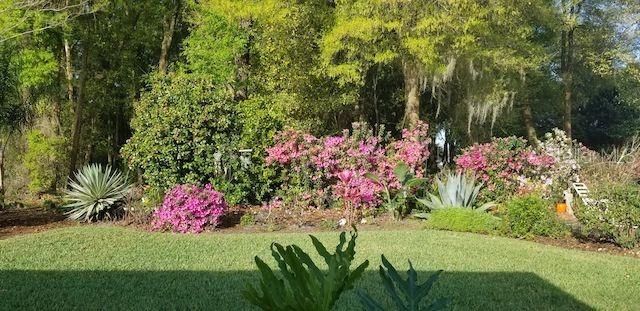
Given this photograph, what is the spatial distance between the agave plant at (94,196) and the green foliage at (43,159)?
797 centimetres

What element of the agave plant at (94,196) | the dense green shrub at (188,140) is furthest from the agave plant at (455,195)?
the agave plant at (94,196)

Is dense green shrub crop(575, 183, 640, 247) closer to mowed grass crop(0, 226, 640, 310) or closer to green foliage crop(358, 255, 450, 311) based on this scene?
mowed grass crop(0, 226, 640, 310)

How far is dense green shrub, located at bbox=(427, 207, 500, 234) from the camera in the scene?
34.3 ft

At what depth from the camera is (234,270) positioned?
6.66 m

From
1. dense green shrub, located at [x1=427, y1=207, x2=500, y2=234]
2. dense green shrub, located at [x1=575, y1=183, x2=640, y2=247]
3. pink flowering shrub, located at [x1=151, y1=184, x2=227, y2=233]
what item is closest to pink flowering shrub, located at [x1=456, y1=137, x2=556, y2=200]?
dense green shrub, located at [x1=427, y1=207, x2=500, y2=234]

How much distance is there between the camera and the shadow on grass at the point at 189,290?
515 cm

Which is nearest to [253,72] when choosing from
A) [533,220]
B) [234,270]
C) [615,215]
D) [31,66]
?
[31,66]

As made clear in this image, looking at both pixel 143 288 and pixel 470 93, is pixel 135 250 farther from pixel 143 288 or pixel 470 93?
pixel 470 93

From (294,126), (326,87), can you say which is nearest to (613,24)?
(326,87)

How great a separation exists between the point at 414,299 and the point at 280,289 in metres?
0.43

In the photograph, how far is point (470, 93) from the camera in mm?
17047

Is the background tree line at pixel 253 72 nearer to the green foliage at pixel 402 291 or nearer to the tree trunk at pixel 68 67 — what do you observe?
the tree trunk at pixel 68 67

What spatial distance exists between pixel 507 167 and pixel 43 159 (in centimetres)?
1459

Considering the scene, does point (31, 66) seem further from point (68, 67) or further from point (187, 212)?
point (187, 212)
